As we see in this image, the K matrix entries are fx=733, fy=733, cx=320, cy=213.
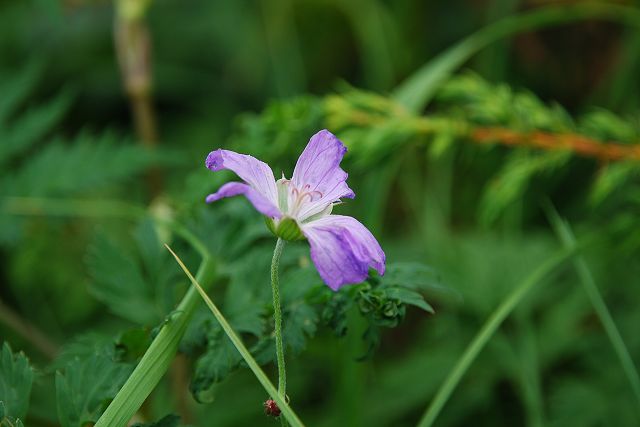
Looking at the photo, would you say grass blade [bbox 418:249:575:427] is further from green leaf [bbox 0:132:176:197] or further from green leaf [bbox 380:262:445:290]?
green leaf [bbox 0:132:176:197]

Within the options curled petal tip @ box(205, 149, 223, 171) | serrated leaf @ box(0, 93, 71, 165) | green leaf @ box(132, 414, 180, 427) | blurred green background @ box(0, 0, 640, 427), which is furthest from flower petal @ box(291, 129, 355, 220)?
serrated leaf @ box(0, 93, 71, 165)

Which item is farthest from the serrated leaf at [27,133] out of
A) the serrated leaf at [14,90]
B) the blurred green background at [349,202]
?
the serrated leaf at [14,90]

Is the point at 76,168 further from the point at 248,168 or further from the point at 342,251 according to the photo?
the point at 342,251

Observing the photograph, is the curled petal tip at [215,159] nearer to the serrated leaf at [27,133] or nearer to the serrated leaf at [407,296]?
the serrated leaf at [407,296]

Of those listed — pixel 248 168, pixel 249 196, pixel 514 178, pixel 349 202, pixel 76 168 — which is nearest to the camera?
pixel 249 196

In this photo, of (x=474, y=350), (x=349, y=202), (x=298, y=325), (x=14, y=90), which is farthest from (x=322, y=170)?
(x=349, y=202)

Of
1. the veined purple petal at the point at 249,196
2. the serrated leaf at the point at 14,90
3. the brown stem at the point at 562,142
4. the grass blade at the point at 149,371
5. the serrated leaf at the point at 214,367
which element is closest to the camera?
the veined purple petal at the point at 249,196
